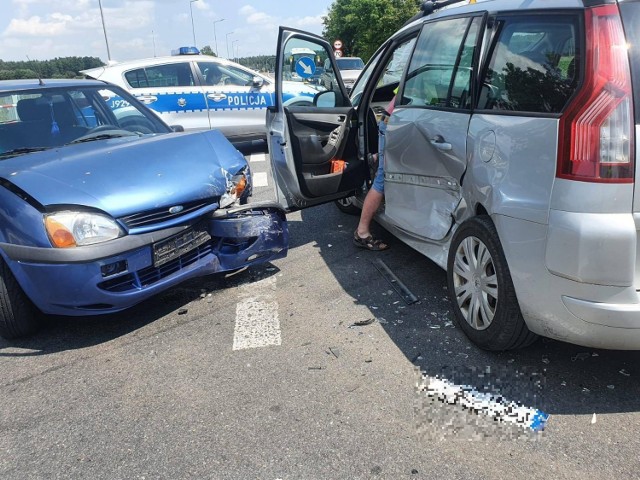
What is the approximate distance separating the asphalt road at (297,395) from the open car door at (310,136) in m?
1.02

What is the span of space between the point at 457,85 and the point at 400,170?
823 millimetres

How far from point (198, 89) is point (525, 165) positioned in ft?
26.0

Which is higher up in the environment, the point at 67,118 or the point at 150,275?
the point at 67,118

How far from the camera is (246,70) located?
9797 mm

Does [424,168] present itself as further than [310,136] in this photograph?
No

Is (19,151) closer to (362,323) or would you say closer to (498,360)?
(362,323)

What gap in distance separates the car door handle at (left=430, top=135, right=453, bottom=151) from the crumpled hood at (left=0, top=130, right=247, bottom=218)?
1.49 m

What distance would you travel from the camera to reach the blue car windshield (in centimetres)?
411

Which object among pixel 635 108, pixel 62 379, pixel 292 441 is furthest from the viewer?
pixel 62 379

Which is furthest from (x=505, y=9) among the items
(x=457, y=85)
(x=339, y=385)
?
(x=339, y=385)

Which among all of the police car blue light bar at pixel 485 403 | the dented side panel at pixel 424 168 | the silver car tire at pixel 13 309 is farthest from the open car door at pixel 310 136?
the police car blue light bar at pixel 485 403

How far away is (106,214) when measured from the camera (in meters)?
3.17

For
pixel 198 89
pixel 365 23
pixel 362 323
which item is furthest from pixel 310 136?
pixel 365 23

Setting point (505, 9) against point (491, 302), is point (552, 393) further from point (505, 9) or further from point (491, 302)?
point (505, 9)
